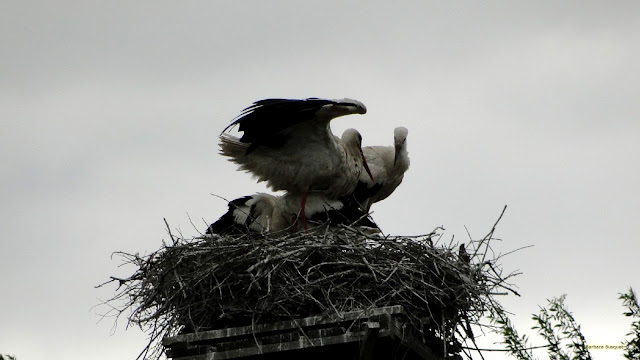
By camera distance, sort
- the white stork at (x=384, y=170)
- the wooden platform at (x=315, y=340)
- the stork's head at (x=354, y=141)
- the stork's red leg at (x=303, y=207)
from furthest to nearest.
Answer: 1. the white stork at (x=384, y=170)
2. the stork's head at (x=354, y=141)
3. the stork's red leg at (x=303, y=207)
4. the wooden platform at (x=315, y=340)

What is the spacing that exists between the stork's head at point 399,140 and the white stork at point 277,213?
1.99ft

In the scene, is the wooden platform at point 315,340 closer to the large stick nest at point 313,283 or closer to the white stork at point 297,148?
the large stick nest at point 313,283

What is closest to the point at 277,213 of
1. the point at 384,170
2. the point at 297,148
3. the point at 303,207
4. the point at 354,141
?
the point at 303,207

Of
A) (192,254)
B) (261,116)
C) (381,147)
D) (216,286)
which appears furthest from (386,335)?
(381,147)

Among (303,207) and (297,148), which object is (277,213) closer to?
(303,207)

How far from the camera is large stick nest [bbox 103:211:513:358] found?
17.1 ft

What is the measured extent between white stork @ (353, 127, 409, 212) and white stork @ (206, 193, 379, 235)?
1.00 ft

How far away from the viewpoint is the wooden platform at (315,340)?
15.4 feet

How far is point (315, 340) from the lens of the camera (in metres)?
4.80

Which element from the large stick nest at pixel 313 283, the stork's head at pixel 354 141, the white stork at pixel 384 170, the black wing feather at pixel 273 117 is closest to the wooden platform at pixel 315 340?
the large stick nest at pixel 313 283

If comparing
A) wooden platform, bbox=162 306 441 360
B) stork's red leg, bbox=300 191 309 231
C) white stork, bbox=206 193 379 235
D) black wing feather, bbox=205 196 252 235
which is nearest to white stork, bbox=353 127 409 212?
white stork, bbox=206 193 379 235

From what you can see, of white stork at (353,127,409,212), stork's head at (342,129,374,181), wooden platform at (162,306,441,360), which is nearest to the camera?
wooden platform at (162,306,441,360)

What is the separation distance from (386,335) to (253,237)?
4.48 ft

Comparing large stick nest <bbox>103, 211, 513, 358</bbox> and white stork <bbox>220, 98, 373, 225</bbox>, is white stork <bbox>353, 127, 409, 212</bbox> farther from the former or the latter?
large stick nest <bbox>103, 211, 513, 358</bbox>
